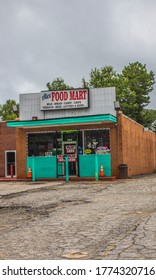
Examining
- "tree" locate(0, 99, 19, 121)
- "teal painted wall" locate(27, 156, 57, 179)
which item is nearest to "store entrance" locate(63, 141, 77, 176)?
"teal painted wall" locate(27, 156, 57, 179)

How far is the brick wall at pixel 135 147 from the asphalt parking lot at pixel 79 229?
14167 millimetres

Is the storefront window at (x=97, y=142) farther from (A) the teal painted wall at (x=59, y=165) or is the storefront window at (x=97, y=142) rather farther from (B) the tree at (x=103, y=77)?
(B) the tree at (x=103, y=77)

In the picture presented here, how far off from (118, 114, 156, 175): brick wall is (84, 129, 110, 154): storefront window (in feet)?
2.70

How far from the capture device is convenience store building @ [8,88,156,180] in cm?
2645

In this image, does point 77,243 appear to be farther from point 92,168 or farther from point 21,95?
point 21,95

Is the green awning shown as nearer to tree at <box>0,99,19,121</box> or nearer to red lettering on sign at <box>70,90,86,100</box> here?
red lettering on sign at <box>70,90,86,100</box>

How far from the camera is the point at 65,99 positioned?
27844 millimetres

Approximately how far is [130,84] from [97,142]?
39.7 meters

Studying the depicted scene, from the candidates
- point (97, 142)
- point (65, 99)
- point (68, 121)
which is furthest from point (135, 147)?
point (68, 121)

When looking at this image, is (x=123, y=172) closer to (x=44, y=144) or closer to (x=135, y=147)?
(x=44, y=144)

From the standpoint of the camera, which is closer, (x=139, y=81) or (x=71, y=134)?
(x=71, y=134)

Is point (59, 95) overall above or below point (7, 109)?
below

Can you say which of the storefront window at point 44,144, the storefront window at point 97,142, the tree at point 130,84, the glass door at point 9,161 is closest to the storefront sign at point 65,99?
the storefront window at point 44,144
